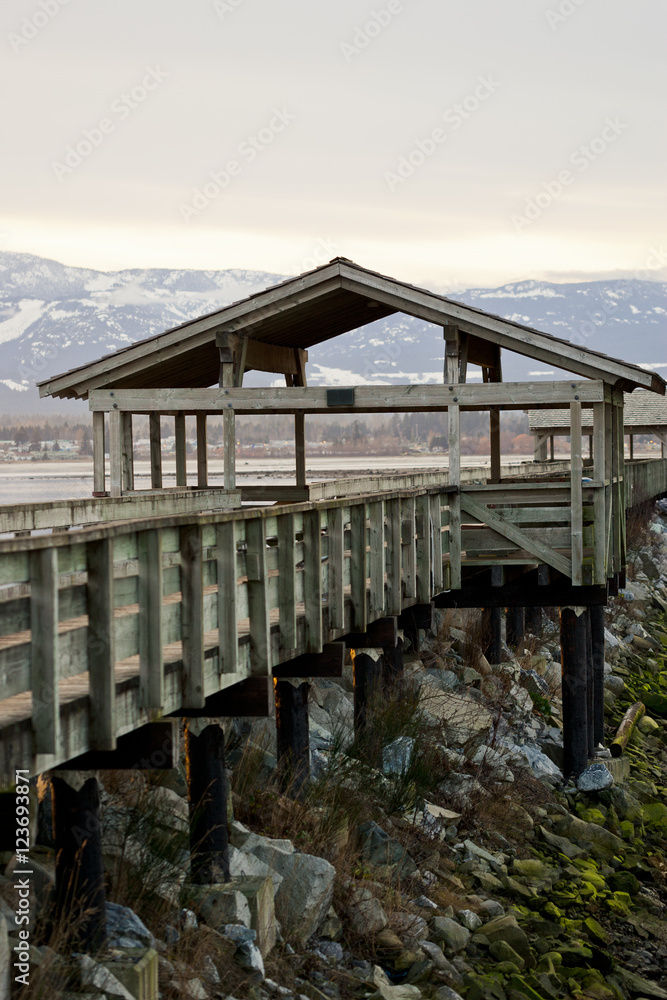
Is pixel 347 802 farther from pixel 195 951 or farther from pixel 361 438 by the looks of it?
pixel 361 438

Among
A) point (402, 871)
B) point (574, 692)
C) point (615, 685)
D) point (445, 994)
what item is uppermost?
point (574, 692)

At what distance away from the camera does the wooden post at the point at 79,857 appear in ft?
24.8

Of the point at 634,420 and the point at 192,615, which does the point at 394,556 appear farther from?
the point at 634,420

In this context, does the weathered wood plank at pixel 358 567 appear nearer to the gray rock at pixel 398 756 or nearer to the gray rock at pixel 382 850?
the gray rock at pixel 382 850

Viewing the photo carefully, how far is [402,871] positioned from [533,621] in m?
16.7

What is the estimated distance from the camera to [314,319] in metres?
18.7

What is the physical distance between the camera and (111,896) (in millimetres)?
8578

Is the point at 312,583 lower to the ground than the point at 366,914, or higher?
higher

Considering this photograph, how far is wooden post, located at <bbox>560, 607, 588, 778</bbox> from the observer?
17672mm

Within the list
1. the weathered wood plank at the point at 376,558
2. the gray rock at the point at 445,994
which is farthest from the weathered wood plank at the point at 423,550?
the gray rock at the point at 445,994

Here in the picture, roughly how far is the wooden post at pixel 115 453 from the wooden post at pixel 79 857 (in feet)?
31.5

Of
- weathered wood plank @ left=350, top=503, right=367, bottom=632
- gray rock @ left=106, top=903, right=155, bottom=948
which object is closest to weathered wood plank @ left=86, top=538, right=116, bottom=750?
gray rock @ left=106, top=903, right=155, bottom=948

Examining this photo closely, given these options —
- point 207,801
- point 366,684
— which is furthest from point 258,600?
point 366,684

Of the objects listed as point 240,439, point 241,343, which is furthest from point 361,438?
point 241,343
